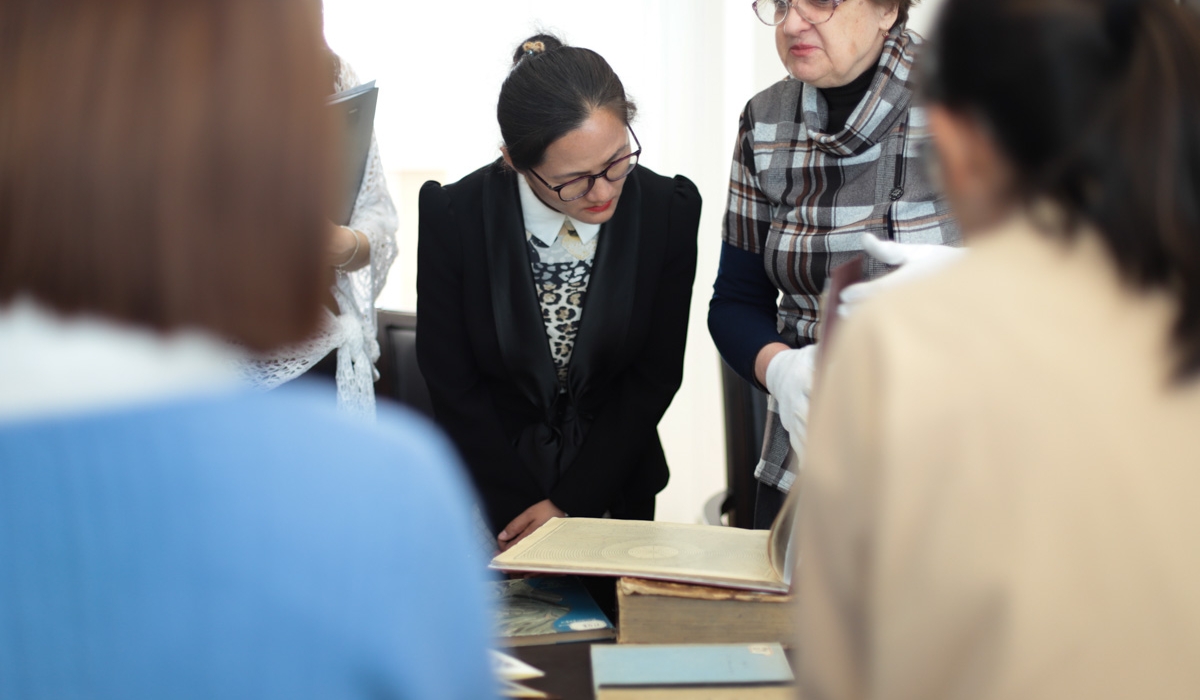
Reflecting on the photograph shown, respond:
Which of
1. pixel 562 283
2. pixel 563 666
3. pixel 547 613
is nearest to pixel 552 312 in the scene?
pixel 562 283

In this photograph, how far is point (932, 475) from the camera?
50 cm

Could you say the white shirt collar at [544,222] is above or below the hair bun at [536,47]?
below

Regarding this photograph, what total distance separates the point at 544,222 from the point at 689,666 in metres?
0.97

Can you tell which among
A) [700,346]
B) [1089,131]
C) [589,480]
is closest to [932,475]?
[1089,131]

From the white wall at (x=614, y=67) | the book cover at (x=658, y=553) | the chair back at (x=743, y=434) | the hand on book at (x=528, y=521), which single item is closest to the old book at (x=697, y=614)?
the book cover at (x=658, y=553)

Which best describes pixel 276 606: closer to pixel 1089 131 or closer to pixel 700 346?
pixel 1089 131

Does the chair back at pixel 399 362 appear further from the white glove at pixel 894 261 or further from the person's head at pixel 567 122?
the white glove at pixel 894 261

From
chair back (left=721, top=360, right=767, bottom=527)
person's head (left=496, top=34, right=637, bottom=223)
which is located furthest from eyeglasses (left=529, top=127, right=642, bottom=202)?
chair back (left=721, top=360, right=767, bottom=527)

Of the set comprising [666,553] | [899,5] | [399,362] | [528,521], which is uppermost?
[899,5]

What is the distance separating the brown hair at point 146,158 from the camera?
17.7 inches

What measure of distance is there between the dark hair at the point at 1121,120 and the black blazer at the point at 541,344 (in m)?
1.13

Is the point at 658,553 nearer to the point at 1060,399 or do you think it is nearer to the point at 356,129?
the point at 1060,399

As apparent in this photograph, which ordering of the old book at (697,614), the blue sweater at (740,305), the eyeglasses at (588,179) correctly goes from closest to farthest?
1. the old book at (697,614)
2. the blue sweater at (740,305)
3. the eyeglasses at (588,179)

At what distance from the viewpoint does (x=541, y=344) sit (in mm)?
1600
